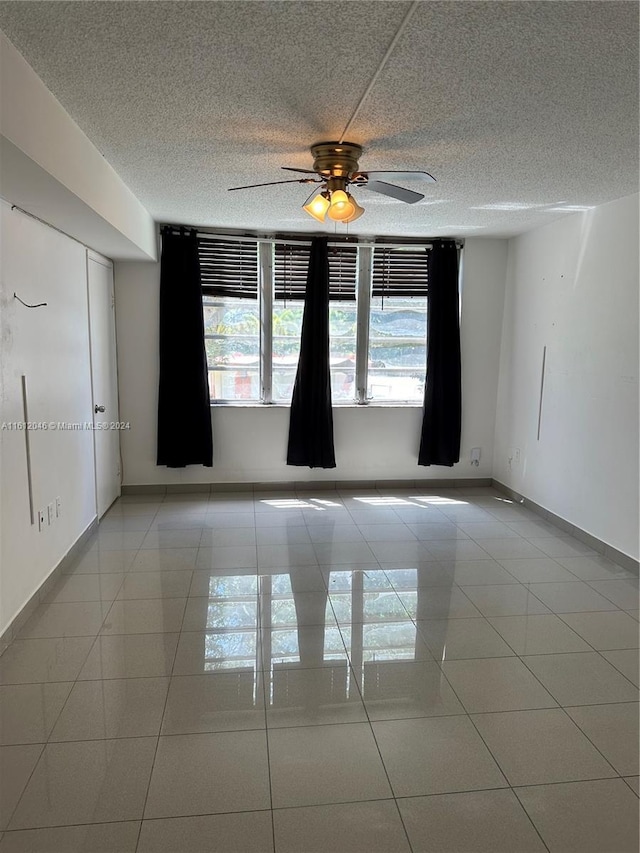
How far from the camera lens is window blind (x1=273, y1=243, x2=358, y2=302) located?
555 cm

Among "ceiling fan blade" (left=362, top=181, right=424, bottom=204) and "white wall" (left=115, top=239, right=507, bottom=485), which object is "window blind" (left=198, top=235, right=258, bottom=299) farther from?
A: "ceiling fan blade" (left=362, top=181, right=424, bottom=204)

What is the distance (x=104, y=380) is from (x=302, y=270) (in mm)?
2213

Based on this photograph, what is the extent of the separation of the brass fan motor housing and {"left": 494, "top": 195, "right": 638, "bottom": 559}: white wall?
2145 millimetres

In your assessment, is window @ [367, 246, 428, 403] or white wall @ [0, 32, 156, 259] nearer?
white wall @ [0, 32, 156, 259]

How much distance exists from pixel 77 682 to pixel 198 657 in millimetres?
552

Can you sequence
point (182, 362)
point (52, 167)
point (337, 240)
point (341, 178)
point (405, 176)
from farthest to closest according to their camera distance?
point (337, 240), point (182, 362), point (341, 178), point (405, 176), point (52, 167)

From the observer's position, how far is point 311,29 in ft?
5.98

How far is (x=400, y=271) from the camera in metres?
5.73

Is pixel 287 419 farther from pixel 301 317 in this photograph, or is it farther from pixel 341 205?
pixel 341 205

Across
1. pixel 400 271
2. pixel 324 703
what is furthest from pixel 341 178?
pixel 400 271

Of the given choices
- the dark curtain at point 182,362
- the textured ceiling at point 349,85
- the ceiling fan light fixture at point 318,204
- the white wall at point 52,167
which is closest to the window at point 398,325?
the dark curtain at point 182,362

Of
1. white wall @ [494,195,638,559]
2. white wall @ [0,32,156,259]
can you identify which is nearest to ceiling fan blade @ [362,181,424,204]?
white wall @ [0,32,156,259]

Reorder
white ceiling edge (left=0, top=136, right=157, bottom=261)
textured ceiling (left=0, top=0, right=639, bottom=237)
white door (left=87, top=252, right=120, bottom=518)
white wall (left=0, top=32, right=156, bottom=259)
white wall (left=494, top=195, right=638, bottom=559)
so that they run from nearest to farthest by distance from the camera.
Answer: textured ceiling (left=0, top=0, right=639, bottom=237), white wall (left=0, top=32, right=156, bottom=259), white ceiling edge (left=0, top=136, right=157, bottom=261), white wall (left=494, top=195, right=638, bottom=559), white door (left=87, top=252, right=120, bottom=518)

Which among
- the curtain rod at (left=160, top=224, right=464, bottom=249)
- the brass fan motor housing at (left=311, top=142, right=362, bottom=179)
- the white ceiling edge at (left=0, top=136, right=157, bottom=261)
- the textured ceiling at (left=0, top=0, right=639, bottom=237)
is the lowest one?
the white ceiling edge at (left=0, top=136, right=157, bottom=261)
